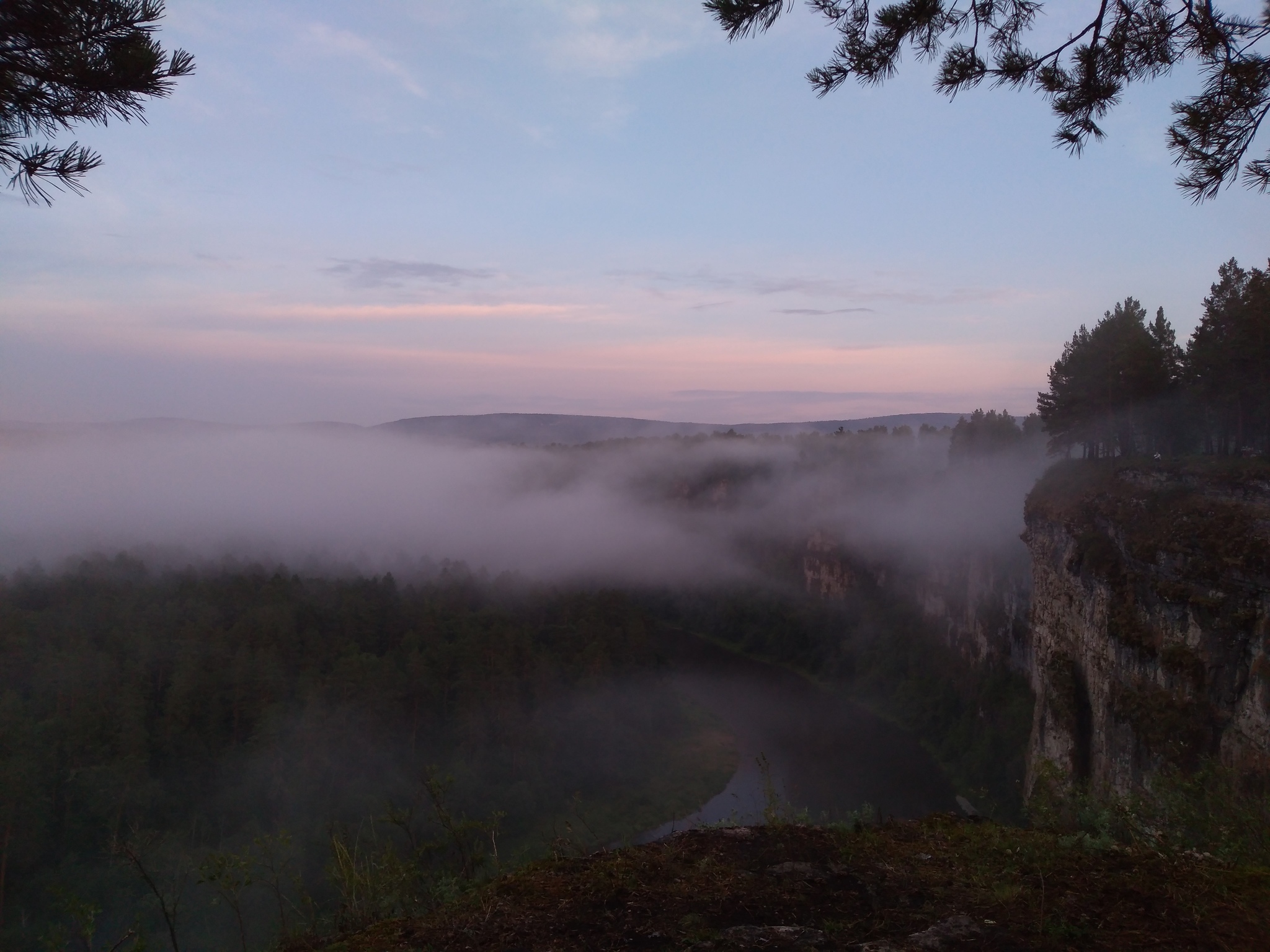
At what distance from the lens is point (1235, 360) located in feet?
65.6

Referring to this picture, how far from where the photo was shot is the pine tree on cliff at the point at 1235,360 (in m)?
19.0

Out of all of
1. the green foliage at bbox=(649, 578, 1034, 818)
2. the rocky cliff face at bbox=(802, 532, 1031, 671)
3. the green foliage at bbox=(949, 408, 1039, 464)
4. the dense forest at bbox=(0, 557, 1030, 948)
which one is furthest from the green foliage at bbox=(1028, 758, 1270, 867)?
the green foliage at bbox=(949, 408, 1039, 464)

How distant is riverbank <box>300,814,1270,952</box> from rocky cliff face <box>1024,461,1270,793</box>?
892 centimetres

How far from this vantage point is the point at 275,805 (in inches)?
854

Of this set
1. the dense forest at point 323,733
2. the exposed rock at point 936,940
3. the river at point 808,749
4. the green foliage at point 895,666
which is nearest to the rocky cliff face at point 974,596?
the green foliage at point 895,666

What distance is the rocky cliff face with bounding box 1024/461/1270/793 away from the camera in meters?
14.1

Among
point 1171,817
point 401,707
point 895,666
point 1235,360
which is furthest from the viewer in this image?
point 895,666

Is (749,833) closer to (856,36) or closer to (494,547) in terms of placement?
(856,36)

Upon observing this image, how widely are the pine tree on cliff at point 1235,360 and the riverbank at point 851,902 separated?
2024 cm

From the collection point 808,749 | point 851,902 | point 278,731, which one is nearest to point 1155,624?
point 851,902

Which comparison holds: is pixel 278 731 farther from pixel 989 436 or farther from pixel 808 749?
pixel 989 436

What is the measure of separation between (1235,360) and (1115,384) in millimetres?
A: 3824

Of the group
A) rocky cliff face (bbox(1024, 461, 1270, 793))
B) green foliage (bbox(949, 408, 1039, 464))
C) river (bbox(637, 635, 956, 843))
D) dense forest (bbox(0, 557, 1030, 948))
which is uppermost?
green foliage (bbox(949, 408, 1039, 464))

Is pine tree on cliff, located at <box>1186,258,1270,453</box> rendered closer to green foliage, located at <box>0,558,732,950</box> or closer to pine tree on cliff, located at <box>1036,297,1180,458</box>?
pine tree on cliff, located at <box>1036,297,1180,458</box>
